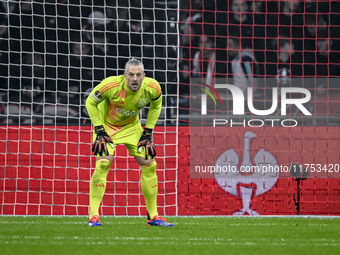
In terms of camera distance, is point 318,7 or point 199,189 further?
point 318,7

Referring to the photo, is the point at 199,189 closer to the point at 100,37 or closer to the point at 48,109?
the point at 48,109

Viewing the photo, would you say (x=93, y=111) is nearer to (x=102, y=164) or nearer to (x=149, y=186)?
(x=102, y=164)

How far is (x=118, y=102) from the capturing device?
4.96 m

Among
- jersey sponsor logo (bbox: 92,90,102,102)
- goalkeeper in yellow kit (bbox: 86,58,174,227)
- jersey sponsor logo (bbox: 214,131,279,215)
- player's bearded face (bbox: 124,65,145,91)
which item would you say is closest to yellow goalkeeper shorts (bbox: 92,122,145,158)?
goalkeeper in yellow kit (bbox: 86,58,174,227)

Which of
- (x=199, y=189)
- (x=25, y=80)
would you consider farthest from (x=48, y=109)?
(x=199, y=189)

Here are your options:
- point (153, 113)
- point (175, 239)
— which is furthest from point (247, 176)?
point (175, 239)

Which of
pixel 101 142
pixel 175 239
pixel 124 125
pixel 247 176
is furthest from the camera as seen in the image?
pixel 247 176

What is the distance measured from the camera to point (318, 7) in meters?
12.7

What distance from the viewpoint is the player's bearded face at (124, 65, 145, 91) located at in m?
4.79

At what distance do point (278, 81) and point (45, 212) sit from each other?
5885mm

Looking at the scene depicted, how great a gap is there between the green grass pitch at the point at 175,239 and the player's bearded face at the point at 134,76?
1.31m

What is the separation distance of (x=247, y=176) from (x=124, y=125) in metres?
3.91

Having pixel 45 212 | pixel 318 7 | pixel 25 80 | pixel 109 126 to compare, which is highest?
pixel 318 7

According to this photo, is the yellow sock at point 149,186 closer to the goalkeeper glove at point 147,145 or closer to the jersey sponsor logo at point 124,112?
the goalkeeper glove at point 147,145
